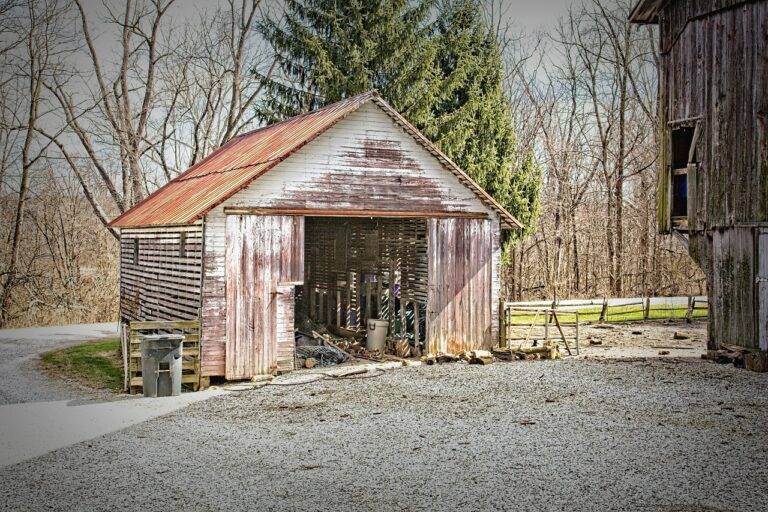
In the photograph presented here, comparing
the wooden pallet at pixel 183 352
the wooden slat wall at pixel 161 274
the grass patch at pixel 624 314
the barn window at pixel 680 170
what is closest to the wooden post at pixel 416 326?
the wooden slat wall at pixel 161 274

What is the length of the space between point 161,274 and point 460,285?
24.9 feet

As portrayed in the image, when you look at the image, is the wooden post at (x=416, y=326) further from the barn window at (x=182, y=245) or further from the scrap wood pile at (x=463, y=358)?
the barn window at (x=182, y=245)

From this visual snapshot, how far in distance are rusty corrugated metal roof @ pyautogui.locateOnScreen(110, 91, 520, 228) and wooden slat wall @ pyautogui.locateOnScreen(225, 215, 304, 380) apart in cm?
108

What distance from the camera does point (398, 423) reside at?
40.9 ft

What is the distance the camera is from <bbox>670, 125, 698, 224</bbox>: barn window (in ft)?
66.2

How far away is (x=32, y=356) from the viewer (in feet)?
70.3

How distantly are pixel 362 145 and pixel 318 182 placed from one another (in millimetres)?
1512

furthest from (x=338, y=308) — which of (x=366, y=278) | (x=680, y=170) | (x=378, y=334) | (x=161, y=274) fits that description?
(x=680, y=170)

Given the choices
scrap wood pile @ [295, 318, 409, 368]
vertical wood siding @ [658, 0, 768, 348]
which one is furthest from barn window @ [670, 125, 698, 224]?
scrap wood pile @ [295, 318, 409, 368]

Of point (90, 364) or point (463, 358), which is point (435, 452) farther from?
point (90, 364)

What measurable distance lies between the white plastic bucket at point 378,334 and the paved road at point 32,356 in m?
7.79

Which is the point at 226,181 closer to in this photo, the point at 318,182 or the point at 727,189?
the point at 318,182

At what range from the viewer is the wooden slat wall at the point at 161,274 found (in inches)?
672

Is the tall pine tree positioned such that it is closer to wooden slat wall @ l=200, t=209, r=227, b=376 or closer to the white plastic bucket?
the white plastic bucket
